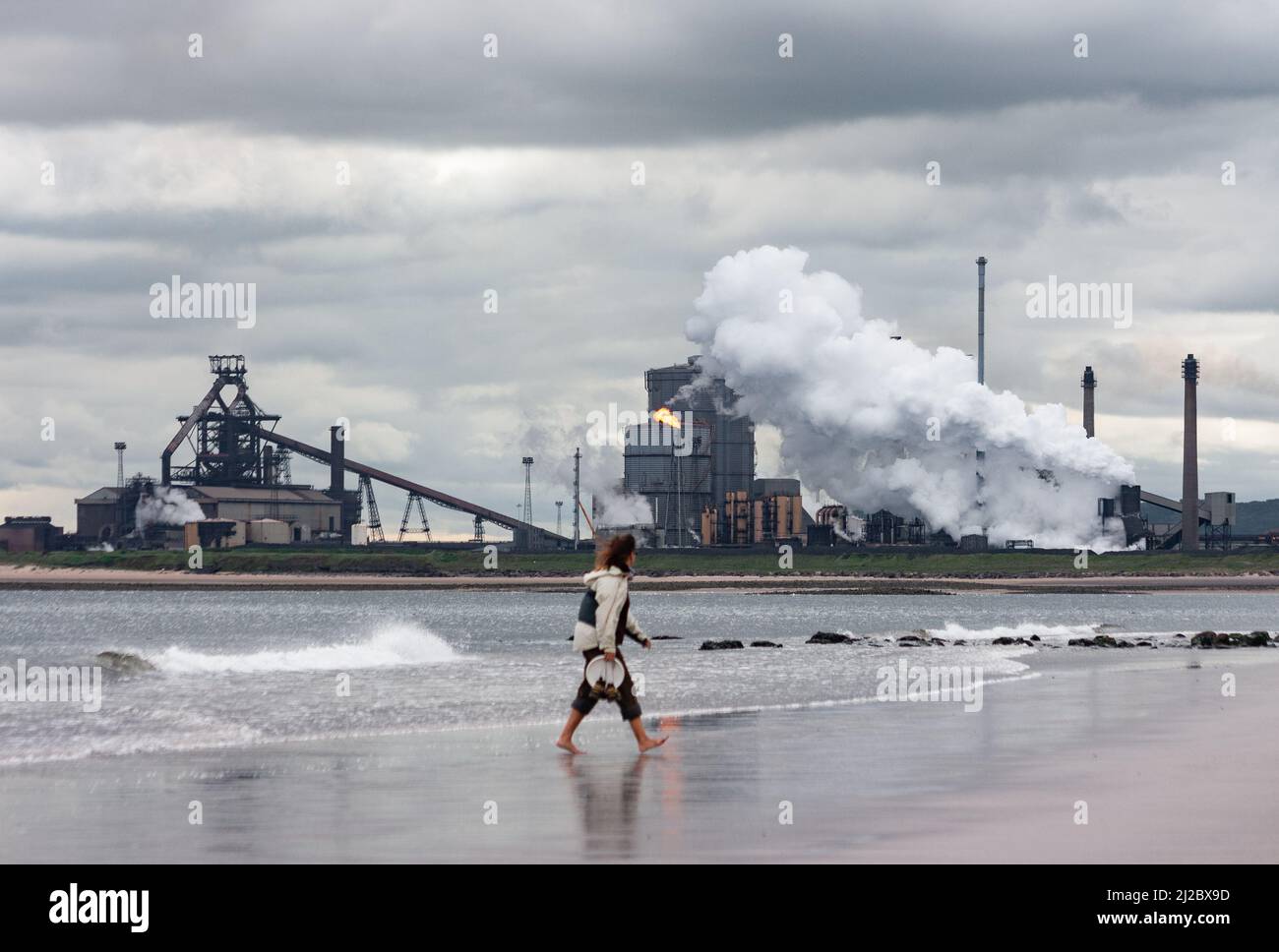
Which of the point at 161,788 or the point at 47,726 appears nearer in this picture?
the point at 161,788

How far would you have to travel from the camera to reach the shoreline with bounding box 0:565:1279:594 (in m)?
152

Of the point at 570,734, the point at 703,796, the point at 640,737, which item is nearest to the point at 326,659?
the point at 570,734

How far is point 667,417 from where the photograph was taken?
16812 cm

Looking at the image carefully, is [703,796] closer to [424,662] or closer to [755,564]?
[424,662]

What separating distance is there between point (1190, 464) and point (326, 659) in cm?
12776

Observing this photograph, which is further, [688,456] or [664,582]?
[688,456]

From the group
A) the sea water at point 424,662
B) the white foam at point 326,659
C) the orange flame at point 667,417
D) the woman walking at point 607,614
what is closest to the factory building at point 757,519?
the orange flame at point 667,417

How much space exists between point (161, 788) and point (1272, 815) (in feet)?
30.8

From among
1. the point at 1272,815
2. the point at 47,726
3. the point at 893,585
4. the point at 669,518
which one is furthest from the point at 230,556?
the point at 1272,815

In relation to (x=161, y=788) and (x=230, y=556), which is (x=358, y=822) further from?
(x=230, y=556)

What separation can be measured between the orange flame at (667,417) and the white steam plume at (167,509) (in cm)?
4884

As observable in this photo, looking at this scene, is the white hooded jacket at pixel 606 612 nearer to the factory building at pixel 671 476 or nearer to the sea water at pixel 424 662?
the sea water at pixel 424 662

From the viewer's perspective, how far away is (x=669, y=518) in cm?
17200
